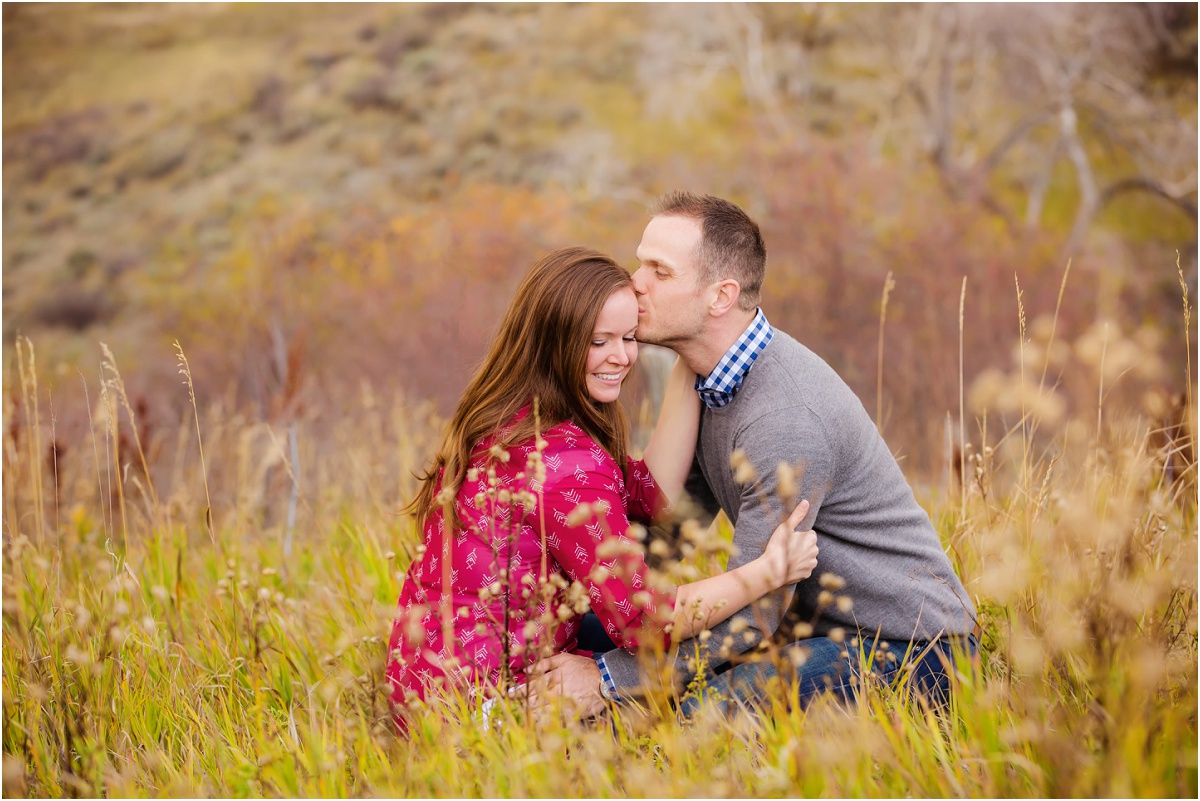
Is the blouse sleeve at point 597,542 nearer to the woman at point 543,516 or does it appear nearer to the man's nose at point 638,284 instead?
the woman at point 543,516

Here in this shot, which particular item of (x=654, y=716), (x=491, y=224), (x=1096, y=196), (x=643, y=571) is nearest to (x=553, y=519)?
(x=643, y=571)

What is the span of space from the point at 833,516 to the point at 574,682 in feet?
3.01

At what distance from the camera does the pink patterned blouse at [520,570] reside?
2361 mm

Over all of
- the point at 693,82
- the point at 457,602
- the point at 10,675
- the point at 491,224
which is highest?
the point at 693,82

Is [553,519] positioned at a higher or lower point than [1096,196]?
lower

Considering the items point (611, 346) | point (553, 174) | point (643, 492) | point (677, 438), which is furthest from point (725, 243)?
point (553, 174)

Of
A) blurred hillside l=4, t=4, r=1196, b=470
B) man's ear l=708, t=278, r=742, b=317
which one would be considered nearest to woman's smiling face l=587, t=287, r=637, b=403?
man's ear l=708, t=278, r=742, b=317

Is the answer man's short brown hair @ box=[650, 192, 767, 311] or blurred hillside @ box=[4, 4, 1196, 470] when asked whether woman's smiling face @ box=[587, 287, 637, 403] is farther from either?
blurred hillside @ box=[4, 4, 1196, 470]

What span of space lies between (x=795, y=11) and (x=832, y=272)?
12786mm

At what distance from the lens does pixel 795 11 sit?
21.9 meters

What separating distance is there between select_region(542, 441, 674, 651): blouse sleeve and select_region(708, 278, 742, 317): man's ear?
2.10ft

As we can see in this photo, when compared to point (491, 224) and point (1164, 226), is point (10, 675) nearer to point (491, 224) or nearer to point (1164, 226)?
point (491, 224)

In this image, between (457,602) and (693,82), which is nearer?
(457,602)

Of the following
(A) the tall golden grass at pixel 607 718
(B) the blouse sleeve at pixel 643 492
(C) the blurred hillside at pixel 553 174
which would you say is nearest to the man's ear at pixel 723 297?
(B) the blouse sleeve at pixel 643 492
